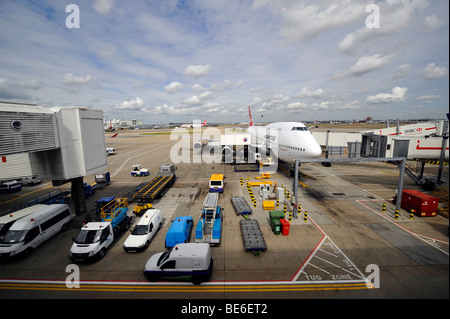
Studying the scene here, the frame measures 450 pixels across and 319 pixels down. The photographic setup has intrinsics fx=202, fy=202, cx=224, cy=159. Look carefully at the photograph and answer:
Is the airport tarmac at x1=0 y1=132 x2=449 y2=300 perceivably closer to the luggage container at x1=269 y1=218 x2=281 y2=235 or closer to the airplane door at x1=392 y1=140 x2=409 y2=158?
the luggage container at x1=269 y1=218 x2=281 y2=235

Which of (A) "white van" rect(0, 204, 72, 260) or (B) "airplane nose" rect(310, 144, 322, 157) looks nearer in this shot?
(A) "white van" rect(0, 204, 72, 260)

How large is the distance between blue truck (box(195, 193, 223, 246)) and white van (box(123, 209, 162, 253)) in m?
3.81

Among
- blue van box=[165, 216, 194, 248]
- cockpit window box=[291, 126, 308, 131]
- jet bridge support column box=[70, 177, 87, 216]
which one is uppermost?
cockpit window box=[291, 126, 308, 131]

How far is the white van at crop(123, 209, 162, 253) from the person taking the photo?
1473 cm

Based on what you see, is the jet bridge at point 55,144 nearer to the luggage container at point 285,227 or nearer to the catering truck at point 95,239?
the catering truck at point 95,239

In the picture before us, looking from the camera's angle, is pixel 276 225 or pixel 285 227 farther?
pixel 276 225

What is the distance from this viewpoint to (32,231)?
1510 cm

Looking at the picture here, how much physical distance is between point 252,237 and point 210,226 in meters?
3.63

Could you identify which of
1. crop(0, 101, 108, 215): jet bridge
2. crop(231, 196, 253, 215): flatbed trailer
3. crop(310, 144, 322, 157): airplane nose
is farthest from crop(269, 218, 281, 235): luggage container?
crop(0, 101, 108, 215): jet bridge

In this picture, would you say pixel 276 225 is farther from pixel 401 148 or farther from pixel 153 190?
pixel 401 148

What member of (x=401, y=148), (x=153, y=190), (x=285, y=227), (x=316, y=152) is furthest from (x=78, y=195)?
(x=401, y=148)

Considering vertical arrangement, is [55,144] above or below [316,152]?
above

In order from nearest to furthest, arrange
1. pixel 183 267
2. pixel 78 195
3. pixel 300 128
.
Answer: pixel 183 267
pixel 78 195
pixel 300 128
